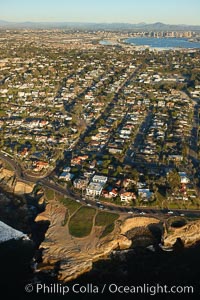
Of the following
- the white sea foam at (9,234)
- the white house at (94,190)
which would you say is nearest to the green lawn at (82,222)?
the white house at (94,190)

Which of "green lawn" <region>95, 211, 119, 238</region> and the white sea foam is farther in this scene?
"green lawn" <region>95, 211, 119, 238</region>

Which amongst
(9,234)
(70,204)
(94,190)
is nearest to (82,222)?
(70,204)

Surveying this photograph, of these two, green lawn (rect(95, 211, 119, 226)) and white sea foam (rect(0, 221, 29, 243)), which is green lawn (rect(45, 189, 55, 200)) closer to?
white sea foam (rect(0, 221, 29, 243))

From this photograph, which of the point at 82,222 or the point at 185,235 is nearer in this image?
the point at 185,235

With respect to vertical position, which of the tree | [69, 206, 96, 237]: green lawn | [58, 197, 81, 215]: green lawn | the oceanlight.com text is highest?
the tree

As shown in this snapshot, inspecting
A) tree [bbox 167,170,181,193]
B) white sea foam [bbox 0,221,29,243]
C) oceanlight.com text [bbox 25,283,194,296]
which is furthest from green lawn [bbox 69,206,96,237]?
tree [bbox 167,170,181,193]

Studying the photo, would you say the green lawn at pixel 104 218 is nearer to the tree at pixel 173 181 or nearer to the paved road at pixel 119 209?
the paved road at pixel 119 209

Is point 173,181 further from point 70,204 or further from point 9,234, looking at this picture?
point 9,234
